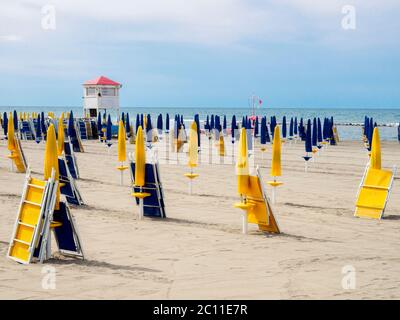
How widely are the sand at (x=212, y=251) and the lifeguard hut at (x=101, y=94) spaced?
76.1 feet

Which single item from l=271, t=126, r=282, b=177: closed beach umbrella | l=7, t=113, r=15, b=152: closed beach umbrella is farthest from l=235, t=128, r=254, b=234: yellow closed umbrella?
l=7, t=113, r=15, b=152: closed beach umbrella

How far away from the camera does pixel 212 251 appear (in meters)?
7.47

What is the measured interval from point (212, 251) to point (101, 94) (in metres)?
30.3

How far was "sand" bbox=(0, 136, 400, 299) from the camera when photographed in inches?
226

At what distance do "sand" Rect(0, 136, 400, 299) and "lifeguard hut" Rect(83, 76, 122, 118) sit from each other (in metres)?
23.2

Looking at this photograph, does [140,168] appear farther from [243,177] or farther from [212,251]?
[212,251]

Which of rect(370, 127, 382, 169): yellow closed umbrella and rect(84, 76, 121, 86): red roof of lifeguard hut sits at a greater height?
rect(84, 76, 121, 86): red roof of lifeguard hut

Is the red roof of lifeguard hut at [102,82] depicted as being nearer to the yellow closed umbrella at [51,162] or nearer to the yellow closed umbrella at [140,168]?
the yellow closed umbrella at [140,168]

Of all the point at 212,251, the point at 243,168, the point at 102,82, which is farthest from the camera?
the point at 102,82

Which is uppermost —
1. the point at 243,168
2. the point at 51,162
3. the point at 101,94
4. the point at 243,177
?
the point at 101,94

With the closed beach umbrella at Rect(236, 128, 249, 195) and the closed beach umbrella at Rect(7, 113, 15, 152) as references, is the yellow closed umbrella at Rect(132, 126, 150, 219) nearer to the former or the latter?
the closed beach umbrella at Rect(236, 128, 249, 195)

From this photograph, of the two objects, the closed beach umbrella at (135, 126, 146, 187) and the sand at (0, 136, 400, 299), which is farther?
the closed beach umbrella at (135, 126, 146, 187)

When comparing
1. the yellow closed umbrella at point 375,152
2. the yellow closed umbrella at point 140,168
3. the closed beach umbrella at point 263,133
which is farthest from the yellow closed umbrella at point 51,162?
the closed beach umbrella at point 263,133

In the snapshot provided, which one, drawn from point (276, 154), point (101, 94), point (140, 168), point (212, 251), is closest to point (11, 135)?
point (140, 168)
